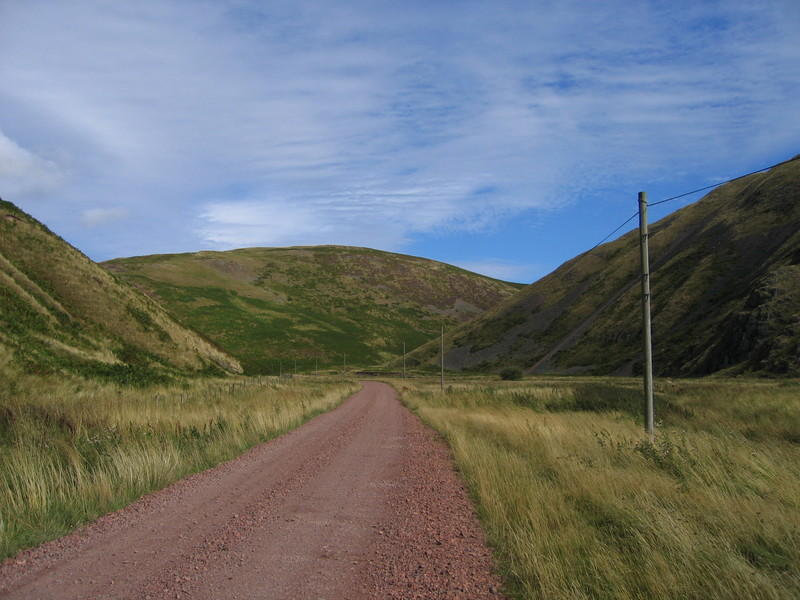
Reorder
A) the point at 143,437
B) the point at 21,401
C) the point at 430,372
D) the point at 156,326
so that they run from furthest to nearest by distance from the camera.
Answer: the point at 430,372 → the point at 156,326 → the point at 21,401 → the point at 143,437

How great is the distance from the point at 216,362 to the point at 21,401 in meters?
32.9

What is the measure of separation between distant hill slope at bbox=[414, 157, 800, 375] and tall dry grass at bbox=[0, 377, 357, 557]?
44.6m

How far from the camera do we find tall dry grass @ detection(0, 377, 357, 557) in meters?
7.00

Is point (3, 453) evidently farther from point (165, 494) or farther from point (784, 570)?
point (784, 570)

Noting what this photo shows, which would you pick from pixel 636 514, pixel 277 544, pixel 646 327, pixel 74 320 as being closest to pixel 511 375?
pixel 74 320

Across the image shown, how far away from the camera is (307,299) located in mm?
148250

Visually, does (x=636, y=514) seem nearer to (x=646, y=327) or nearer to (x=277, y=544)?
(x=277, y=544)

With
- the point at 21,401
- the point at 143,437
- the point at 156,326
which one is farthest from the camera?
the point at 156,326

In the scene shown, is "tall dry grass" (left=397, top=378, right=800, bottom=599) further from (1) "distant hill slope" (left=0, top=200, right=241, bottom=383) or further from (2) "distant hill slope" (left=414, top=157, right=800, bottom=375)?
(2) "distant hill slope" (left=414, top=157, right=800, bottom=375)

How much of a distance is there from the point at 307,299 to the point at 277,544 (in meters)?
144

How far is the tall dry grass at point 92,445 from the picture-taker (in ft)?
23.0

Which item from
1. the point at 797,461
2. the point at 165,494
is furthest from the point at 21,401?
the point at 797,461

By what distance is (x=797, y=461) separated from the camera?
911 cm

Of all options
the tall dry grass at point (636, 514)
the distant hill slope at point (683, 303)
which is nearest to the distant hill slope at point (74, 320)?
the tall dry grass at point (636, 514)
